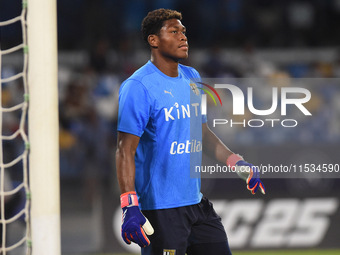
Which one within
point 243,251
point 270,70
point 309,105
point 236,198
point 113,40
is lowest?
point 243,251

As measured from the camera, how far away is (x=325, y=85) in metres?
6.68

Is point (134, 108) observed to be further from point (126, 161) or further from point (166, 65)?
point (166, 65)

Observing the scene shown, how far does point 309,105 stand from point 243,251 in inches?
104

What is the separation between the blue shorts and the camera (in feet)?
7.24

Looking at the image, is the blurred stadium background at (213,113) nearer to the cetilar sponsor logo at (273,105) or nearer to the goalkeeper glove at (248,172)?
the cetilar sponsor logo at (273,105)

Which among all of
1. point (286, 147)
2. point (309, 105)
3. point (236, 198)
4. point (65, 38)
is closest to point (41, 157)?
point (236, 198)

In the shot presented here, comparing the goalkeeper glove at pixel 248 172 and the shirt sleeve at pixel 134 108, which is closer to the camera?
the shirt sleeve at pixel 134 108

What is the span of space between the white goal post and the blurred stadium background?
2.68m

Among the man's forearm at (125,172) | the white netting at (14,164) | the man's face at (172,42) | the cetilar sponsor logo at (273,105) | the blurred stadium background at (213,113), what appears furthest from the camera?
the cetilar sponsor logo at (273,105)

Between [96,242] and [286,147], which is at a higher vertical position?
[286,147]

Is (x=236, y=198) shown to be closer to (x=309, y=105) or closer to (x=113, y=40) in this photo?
(x=309, y=105)

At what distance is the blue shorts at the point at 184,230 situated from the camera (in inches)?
86.9

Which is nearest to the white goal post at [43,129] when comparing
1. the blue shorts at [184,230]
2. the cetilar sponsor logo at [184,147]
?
the blue shorts at [184,230]

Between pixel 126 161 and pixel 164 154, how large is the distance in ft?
0.70
